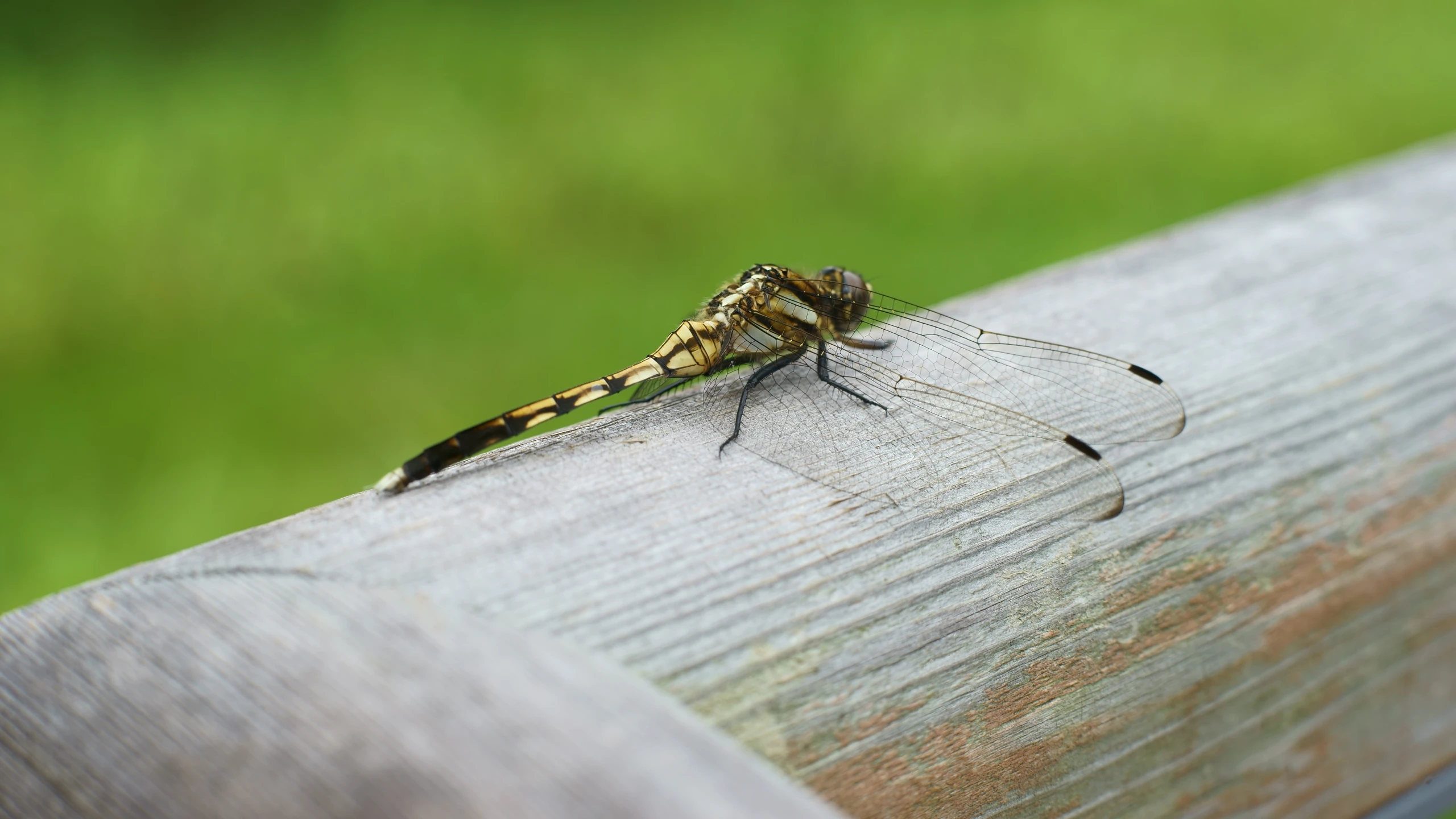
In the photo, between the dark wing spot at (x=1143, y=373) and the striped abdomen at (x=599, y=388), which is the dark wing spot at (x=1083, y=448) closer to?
the dark wing spot at (x=1143, y=373)

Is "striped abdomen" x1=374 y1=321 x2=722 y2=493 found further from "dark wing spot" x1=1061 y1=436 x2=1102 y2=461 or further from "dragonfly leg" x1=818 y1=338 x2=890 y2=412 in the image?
"dark wing spot" x1=1061 y1=436 x2=1102 y2=461

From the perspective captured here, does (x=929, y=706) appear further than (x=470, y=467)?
No

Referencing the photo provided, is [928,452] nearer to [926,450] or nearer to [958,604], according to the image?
[926,450]

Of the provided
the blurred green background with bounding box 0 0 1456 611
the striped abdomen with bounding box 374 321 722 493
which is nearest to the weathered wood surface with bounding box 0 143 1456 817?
the striped abdomen with bounding box 374 321 722 493

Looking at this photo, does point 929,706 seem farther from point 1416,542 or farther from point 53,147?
point 53,147

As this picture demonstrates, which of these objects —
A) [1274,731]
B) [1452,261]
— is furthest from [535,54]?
[1274,731]

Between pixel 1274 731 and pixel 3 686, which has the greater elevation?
pixel 3 686
